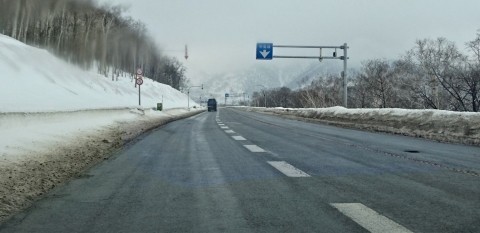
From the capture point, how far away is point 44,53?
55719mm

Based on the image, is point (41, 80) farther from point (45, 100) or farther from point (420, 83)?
point (420, 83)

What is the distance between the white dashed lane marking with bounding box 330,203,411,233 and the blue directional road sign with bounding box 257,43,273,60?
102ft

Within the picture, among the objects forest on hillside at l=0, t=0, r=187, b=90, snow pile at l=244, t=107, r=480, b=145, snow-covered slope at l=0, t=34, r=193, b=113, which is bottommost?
snow pile at l=244, t=107, r=480, b=145

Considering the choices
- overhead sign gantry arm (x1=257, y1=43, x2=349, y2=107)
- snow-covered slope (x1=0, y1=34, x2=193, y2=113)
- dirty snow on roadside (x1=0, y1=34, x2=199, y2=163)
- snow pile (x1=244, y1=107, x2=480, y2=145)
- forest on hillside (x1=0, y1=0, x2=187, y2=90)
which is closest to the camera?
dirty snow on roadside (x1=0, y1=34, x2=199, y2=163)

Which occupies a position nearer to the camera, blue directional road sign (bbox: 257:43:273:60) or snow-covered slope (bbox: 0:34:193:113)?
blue directional road sign (bbox: 257:43:273:60)

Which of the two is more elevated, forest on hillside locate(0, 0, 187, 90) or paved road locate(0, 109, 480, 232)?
forest on hillside locate(0, 0, 187, 90)

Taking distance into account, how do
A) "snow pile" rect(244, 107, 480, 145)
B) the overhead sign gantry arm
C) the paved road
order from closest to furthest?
1. the paved road
2. "snow pile" rect(244, 107, 480, 145)
3. the overhead sign gantry arm

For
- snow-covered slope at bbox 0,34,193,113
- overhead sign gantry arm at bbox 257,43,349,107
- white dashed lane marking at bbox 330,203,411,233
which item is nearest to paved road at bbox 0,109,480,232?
white dashed lane marking at bbox 330,203,411,233

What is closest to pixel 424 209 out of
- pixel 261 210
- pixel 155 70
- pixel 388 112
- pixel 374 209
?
pixel 374 209

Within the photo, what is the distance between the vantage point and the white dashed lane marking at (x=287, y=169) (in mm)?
7061

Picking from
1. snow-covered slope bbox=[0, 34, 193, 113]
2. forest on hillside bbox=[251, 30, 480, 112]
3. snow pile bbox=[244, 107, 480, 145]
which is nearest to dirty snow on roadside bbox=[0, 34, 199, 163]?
snow-covered slope bbox=[0, 34, 193, 113]

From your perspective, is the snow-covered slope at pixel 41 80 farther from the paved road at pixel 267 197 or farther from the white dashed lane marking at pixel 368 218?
the white dashed lane marking at pixel 368 218

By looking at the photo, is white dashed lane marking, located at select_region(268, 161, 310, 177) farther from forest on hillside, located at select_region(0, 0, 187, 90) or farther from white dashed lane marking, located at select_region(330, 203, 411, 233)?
forest on hillside, located at select_region(0, 0, 187, 90)

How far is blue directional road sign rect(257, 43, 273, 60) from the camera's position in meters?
35.5
